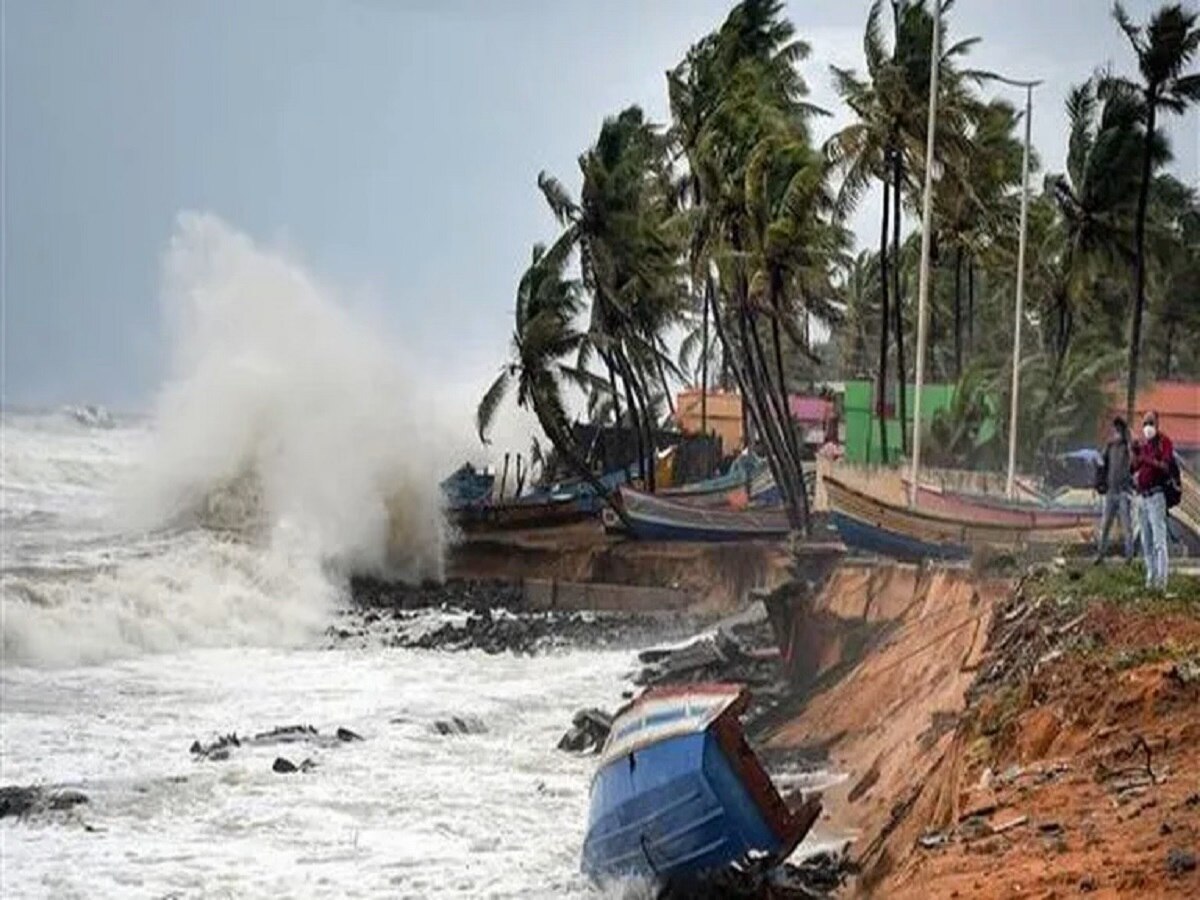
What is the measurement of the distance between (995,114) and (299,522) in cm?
2123

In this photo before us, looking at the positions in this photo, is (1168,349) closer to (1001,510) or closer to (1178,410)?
(1178,410)

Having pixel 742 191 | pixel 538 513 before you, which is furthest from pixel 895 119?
pixel 538 513

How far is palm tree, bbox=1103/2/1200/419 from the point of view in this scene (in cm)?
3316

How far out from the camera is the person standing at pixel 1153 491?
45.4 feet

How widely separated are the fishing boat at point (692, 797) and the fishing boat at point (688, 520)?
2530cm

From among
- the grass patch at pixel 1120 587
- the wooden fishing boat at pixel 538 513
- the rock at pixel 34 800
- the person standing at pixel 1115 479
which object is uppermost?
the person standing at pixel 1115 479

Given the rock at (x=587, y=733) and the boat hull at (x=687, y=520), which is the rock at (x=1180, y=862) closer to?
the rock at (x=587, y=733)

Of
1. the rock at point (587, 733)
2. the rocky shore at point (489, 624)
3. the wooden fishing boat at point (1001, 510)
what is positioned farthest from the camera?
the rocky shore at point (489, 624)

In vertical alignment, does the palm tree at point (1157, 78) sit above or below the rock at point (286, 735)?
above

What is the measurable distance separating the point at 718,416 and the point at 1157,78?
2432 cm

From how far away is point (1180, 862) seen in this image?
7.29 meters

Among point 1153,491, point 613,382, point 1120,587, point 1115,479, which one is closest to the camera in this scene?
point 1153,491

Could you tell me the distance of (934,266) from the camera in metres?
53.8

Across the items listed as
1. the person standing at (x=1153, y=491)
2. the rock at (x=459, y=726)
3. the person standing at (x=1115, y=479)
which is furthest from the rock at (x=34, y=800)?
the person standing at (x=1115, y=479)
